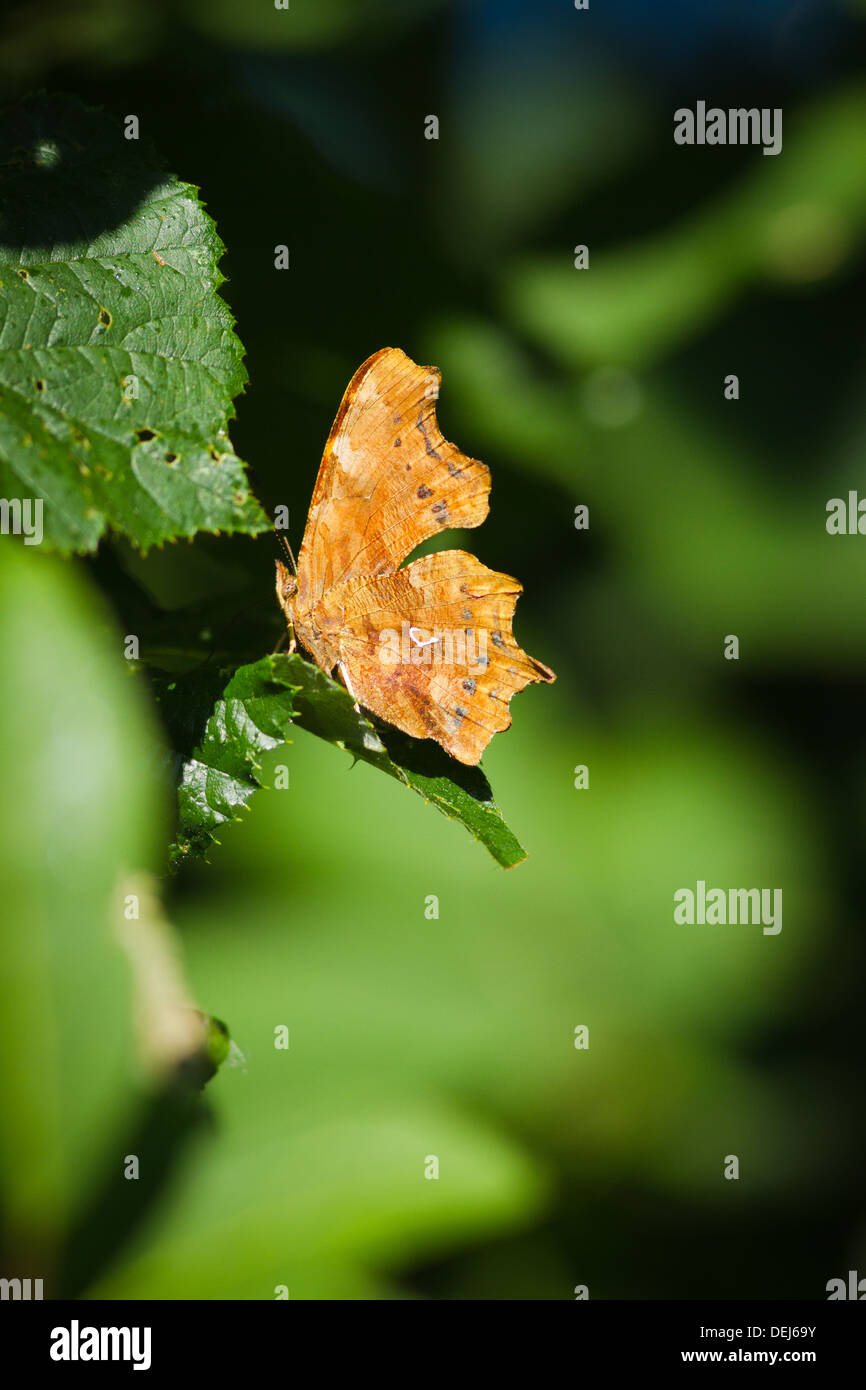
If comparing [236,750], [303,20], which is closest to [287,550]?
[236,750]

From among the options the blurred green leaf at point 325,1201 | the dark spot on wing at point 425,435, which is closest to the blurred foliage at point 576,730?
the blurred green leaf at point 325,1201

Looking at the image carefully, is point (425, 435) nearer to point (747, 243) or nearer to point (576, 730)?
point (576, 730)

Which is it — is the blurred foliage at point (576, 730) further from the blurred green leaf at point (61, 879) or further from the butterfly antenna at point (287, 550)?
the blurred green leaf at point (61, 879)

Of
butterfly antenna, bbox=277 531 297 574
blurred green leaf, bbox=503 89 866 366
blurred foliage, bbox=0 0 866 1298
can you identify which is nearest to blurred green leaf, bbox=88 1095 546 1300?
blurred foliage, bbox=0 0 866 1298

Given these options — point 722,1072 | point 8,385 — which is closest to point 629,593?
point 722,1072

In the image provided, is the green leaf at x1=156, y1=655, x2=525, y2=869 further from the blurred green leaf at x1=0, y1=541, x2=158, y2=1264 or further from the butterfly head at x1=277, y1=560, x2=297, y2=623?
the butterfly head at x1=277, y1=560, x2=297, y2=623

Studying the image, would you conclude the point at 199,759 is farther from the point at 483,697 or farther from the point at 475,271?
the point at 475,271

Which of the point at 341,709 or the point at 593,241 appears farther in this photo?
the point at 593,241
